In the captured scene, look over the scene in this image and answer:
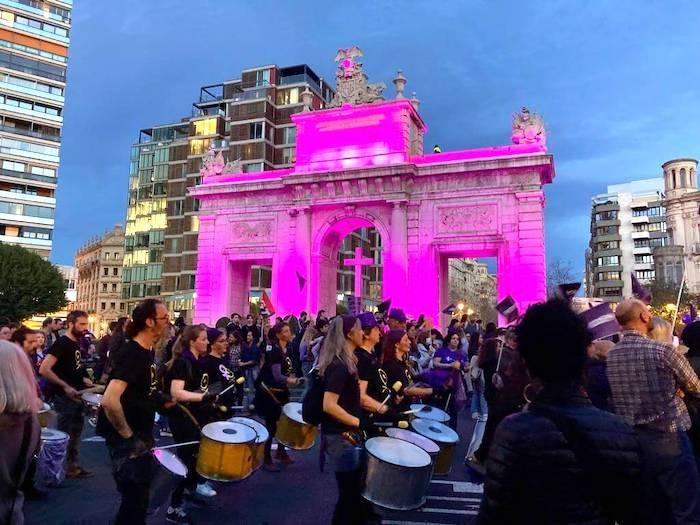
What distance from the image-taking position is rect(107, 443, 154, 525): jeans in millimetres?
4355

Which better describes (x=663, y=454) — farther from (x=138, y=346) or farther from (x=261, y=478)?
(x=261, y=478)

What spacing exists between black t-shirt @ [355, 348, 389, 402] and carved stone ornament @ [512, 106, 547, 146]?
23086mm

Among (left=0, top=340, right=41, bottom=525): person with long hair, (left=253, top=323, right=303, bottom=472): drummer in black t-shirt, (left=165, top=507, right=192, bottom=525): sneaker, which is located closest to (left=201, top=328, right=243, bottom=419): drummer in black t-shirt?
(left=165, top=507, right=192, bottom=525): sneaker

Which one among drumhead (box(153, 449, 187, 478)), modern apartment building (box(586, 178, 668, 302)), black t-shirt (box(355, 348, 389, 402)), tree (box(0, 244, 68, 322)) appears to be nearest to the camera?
drumhead (box(153, 449, 187, 478))

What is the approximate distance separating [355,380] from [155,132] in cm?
7776

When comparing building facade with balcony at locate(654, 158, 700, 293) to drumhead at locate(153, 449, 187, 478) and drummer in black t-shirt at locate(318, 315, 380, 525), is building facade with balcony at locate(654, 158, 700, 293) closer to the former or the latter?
drummer in black t-shirt at locate(318, 315, 380, 525)

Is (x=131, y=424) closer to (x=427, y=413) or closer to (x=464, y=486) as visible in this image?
(x=427, y=413)

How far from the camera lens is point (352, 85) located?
98.1ft

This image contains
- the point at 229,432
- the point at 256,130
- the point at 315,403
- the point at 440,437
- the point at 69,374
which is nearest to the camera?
the point at 315,403

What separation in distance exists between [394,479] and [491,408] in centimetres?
271

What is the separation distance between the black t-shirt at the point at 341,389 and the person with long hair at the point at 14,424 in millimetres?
2371

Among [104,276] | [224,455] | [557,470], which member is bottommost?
[224,455]

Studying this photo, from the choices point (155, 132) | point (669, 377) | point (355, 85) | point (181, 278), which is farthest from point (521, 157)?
point (155, 132)

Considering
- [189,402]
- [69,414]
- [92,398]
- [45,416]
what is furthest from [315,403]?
[45,416]
